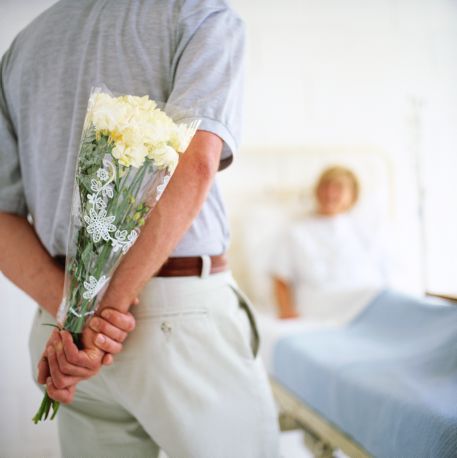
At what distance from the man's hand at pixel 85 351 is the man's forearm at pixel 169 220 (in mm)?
25

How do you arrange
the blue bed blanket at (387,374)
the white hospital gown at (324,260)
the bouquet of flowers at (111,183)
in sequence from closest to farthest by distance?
the bouquet of flowers at (111,183) → the blue bed blanket at (387,374) → the white hospital gown at (324,260)

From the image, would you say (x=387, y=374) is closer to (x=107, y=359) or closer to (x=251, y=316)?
(x=251, y=316)

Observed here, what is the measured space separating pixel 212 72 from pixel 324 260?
1.66 meters

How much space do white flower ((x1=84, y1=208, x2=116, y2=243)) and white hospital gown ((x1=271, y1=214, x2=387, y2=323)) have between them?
4.96 ft

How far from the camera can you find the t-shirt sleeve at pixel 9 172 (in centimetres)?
79

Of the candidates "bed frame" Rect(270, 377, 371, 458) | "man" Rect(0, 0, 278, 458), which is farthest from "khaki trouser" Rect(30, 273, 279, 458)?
"bed frame" Rect(270, 377, 371, 458)

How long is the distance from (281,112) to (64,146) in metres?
1.72

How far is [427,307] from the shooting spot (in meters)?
1.31

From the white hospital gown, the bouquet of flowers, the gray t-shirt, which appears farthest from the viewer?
the white hospital gown

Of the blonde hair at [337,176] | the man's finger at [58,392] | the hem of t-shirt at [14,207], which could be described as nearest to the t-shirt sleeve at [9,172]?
the hem of t-shirt at [14,207]

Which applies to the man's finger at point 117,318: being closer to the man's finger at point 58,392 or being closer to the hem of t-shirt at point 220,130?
the man's finger at point 58,392

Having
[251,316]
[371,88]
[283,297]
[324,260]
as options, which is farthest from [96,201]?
[371,88]

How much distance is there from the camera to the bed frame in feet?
3.74

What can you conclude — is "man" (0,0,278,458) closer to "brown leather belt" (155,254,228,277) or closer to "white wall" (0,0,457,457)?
"brown leather belt" (155,254,228,277)
